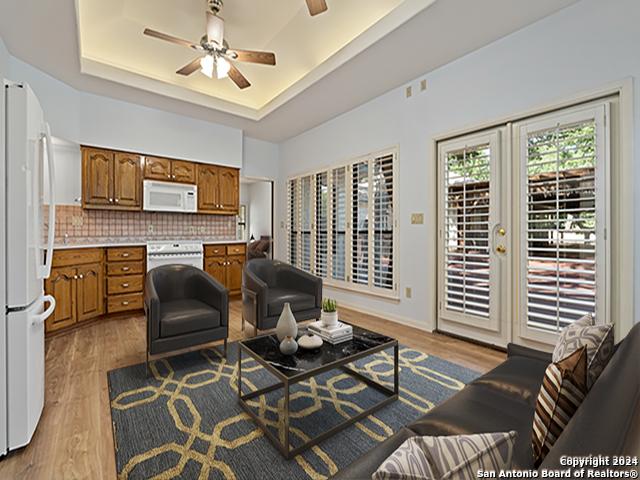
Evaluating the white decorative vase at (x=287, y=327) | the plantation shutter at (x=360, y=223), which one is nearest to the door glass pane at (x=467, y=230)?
the plantation shutter at (x=360, y=223)

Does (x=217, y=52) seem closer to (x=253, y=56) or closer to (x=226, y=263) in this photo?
(x=253, y=56)

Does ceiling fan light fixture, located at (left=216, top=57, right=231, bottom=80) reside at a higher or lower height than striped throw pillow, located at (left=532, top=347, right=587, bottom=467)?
higher

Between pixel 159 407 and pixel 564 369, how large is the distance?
2.14 m

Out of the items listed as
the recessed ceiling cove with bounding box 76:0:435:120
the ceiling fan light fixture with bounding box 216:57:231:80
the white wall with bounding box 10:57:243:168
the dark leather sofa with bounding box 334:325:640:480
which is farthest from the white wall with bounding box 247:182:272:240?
the dark leather sofa with bounding box 334:325:640:480

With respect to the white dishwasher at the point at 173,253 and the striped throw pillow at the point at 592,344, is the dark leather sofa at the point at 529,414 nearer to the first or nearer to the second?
the striped throw pillow at the point at 592,344

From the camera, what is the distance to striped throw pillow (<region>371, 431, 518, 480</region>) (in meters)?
0.55

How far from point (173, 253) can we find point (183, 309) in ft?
6.77

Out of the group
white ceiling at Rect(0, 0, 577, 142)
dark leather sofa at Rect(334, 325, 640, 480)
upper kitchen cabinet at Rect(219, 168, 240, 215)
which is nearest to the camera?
dark leather sofa at Rect(334, 325, 640, 480)

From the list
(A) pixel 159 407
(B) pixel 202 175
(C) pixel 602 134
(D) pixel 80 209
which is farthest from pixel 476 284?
(D) pixel 80 209

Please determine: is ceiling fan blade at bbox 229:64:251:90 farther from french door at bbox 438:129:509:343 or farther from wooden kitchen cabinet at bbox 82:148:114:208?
french door at bbox 438:129:509:343

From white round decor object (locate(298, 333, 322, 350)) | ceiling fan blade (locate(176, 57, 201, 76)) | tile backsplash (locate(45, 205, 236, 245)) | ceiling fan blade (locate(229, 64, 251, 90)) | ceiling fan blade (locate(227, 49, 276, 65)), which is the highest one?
ceiling fan blade (locate(176, 57, 201, 76))

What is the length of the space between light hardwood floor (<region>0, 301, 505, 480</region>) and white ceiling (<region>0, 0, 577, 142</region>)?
2.88 meters

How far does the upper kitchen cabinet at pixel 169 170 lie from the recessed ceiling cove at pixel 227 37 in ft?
3.21

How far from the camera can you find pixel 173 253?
14.6ft
